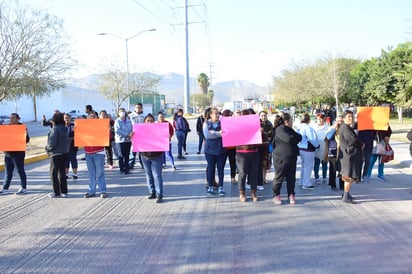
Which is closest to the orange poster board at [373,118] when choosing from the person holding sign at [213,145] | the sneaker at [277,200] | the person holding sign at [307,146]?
the person holding sign at [307,146]

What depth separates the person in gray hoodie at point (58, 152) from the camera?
739 centimetres

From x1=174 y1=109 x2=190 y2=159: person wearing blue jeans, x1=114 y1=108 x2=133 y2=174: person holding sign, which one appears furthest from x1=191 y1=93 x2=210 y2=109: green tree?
x1=114 y1=108 x2=133 y2=174: person holding sign

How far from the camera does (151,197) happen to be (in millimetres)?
7324

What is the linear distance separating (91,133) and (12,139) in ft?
6.08

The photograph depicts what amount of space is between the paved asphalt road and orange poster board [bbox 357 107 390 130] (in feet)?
4.39

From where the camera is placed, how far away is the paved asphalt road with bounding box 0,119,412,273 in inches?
167

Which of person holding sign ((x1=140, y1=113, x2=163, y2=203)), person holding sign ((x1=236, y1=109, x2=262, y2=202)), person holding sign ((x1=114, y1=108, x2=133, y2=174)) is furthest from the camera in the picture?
person holding sign ((x1=114, y1=108, x2=133, y2=174))

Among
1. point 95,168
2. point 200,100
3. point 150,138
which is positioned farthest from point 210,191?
point 200,100

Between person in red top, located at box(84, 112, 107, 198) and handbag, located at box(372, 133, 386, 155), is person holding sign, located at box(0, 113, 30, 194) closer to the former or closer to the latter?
person in red top, located at box(84, 112, 107, 198)

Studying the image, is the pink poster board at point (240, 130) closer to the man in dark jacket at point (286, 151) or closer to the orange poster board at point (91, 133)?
the man in dark jacket at point (286, 151)

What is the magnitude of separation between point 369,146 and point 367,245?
441 cm

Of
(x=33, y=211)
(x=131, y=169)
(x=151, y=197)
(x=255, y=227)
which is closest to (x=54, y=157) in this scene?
(x=33, y=211)

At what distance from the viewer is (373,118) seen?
830 cm

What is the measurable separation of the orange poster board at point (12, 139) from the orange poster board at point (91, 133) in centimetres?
134
